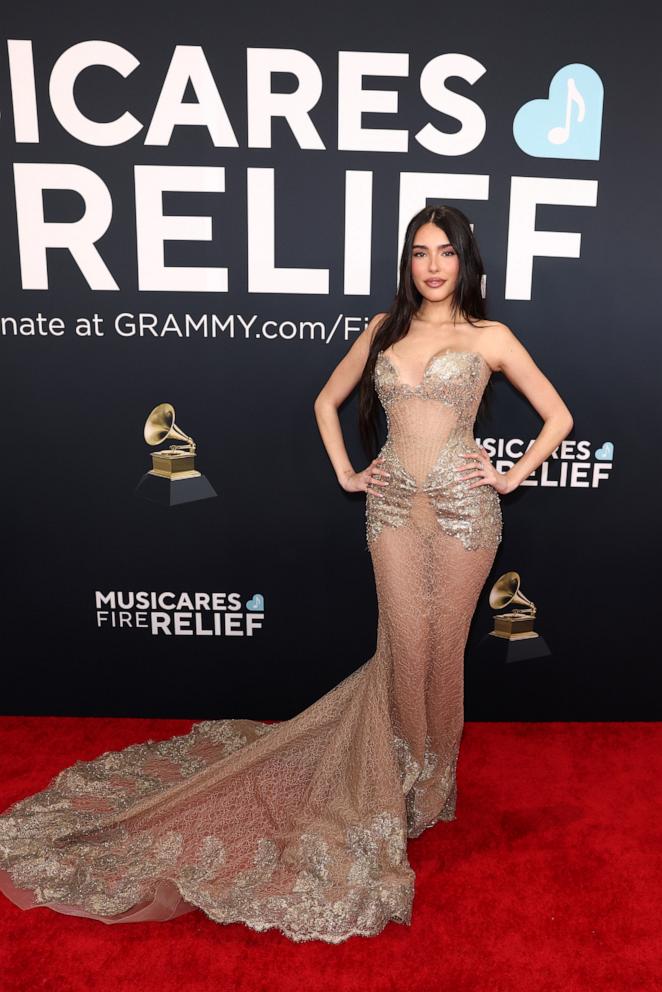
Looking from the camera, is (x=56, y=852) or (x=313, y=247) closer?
(x=56, y=852)

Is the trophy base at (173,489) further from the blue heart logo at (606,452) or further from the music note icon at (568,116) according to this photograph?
the music note icon at (568,116)

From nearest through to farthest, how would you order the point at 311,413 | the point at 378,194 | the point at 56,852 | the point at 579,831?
the point at 56,852, the point at 579,831, the point at 378,194, the point at 311,413

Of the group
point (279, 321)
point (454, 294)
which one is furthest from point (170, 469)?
point (454, 294)

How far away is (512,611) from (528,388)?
3.63ft

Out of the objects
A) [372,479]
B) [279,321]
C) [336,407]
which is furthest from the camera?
[279,321]

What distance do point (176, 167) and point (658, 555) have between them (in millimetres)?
2396

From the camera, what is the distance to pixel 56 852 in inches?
97.8

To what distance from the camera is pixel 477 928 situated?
2.31 metres

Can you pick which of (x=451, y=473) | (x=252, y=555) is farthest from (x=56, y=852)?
(x=451, y=473)

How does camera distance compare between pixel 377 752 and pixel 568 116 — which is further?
pixel 568 116

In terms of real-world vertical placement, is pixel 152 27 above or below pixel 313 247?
above

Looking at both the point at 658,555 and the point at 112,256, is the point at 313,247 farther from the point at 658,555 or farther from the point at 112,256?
the point at 658,555

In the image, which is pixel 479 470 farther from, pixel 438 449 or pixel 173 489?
pixel 173 489

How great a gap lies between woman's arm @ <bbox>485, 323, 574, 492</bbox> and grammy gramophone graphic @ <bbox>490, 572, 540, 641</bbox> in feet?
2.53
